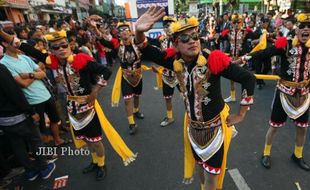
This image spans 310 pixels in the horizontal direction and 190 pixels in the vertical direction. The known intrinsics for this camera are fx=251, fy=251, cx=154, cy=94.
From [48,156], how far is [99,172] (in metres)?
1.19

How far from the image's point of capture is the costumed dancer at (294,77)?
309 centimetres

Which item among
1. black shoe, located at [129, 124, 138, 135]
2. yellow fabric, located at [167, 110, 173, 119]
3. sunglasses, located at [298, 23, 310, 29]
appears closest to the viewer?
sunglasses, located at [298, 23, 310, 29]

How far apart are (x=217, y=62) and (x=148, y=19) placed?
0.73 m

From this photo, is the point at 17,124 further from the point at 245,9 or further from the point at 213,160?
the point at 245,9

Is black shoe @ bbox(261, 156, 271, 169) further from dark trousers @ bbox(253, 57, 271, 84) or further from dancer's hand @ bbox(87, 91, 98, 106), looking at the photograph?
dark trousers @ bbox(253, 57, 271, 84)

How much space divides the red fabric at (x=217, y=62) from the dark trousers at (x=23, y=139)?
108 inches

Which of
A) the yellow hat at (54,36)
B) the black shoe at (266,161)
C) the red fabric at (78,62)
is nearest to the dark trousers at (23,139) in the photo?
the red fabric at (78,62)

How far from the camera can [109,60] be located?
39.9 ft

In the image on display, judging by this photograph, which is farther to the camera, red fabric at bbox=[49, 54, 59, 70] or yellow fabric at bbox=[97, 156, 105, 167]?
yellow fabric at bbox=[97, 156, 105, 167]

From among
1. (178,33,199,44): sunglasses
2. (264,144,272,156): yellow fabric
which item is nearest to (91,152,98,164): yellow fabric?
(178,33,199,44): sunglasses

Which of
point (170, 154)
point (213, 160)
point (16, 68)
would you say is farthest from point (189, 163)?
point (16, 68)

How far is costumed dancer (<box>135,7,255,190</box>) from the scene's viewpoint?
2227 mm

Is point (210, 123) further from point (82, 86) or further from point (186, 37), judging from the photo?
point (82, 86)

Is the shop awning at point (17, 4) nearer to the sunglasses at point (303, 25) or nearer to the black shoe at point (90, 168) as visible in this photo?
the black shoe at point (90, 168)
